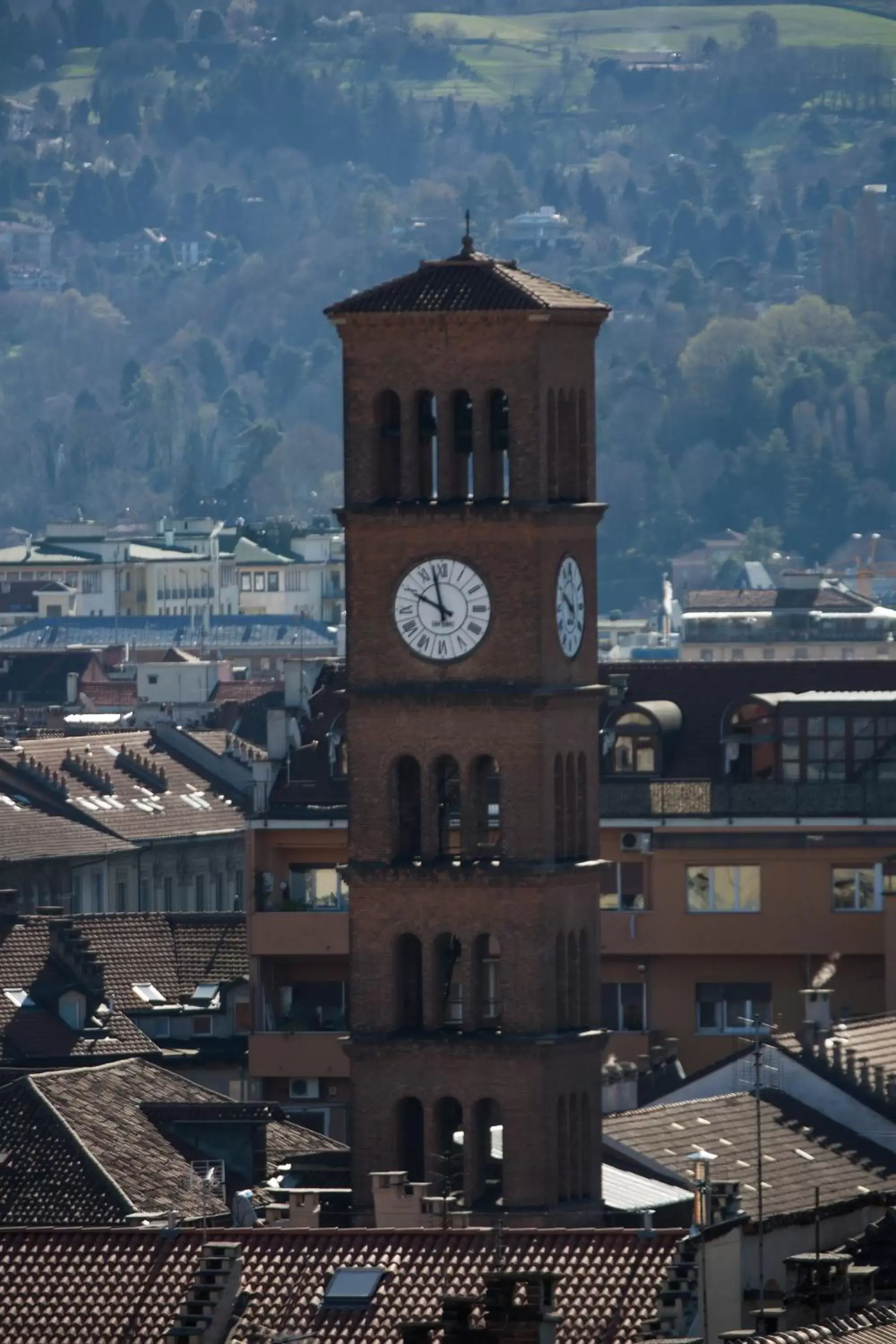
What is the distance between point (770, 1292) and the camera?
33.5 m

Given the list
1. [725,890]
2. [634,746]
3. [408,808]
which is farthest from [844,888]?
[408,808]

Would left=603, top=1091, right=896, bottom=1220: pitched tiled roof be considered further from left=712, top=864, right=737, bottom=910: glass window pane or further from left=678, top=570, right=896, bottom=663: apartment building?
left=678, top=570, right=896, bottom=663: apartment building

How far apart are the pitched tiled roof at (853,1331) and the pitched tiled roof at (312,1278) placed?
415 cm

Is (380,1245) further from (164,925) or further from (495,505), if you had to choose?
(164,925)

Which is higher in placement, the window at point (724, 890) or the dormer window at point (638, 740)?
the dormer window at point (638, 740)

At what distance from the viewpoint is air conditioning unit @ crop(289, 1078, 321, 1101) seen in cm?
5766

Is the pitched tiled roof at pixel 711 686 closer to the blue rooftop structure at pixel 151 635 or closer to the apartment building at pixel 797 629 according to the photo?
the apartment building at pixel 797 629

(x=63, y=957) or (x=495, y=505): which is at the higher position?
(x=495, y=505)

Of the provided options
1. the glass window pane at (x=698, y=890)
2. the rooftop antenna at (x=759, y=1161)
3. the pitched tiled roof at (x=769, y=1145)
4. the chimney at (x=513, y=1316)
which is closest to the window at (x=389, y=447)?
the rooftop antenna at (x=759, y=1161)

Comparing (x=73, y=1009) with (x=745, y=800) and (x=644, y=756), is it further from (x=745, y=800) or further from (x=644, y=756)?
(x=745, y=800)

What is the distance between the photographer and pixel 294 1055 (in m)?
58.1

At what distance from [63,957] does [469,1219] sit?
2068 cm

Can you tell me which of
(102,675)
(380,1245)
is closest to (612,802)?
(380,1245)

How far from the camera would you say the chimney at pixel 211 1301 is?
33094 millimetres
